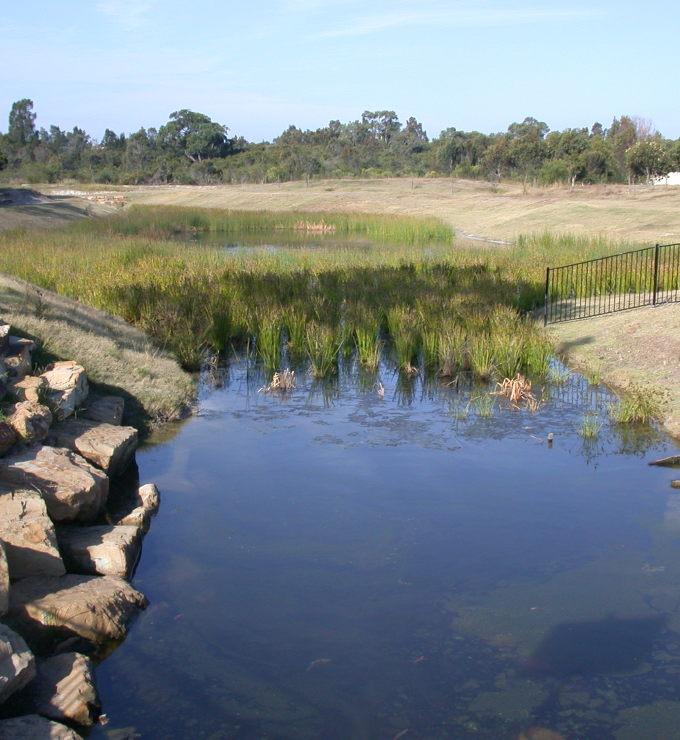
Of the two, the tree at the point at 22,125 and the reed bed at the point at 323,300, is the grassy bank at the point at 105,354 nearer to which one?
the reed bed at the point at 323,300

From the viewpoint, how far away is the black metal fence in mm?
14461

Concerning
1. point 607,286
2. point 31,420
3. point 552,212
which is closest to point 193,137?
point 552,212

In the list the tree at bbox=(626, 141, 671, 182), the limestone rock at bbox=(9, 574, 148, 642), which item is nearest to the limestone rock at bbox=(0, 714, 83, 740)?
the limestone rock at bbox=(9, 574, 148, 642)

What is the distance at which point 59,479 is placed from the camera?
244 inches

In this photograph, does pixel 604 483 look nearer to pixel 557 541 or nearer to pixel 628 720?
pixel 557 541

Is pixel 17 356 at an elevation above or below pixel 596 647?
above

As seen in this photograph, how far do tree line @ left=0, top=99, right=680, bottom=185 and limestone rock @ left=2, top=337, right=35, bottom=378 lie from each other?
51198 millimetres

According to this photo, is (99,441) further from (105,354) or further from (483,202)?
(483,202)

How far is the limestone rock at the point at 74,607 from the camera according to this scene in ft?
15.6

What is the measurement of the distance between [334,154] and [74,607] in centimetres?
9014

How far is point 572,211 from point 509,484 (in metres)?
29.6

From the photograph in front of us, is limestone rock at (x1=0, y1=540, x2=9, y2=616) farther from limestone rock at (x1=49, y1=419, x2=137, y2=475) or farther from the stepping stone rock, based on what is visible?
limestone rock at (x1=49, y1=419, x2=137, y2=475)

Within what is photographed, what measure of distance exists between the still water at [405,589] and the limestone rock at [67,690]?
0.47ft

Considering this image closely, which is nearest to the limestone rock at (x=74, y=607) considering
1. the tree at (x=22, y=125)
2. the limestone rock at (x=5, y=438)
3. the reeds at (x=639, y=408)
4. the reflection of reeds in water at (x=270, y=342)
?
the limestone rock at (x=5, y=438)
